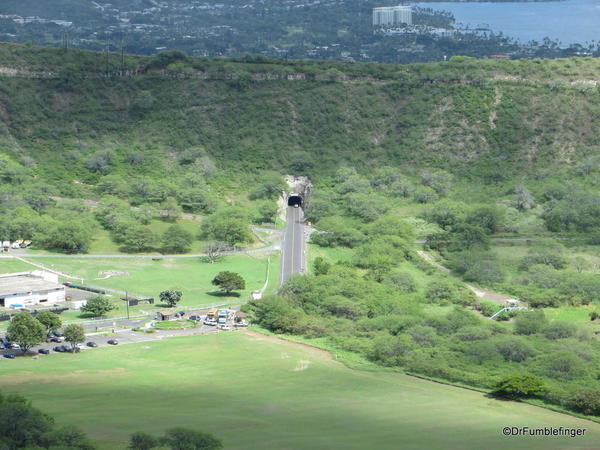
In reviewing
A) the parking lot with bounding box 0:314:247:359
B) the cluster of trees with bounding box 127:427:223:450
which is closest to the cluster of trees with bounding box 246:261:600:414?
the parking lot with bounding box 0:314:247:359

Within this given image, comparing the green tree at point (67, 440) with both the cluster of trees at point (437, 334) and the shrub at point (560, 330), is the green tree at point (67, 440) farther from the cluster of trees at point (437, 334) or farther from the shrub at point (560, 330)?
the shrub at point (560, 330)

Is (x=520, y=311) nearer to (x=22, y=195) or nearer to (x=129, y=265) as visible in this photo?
(x=129, y=265)

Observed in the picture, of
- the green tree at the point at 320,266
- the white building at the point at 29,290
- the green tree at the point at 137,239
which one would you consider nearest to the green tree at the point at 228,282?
the green tree at the point at 320,266

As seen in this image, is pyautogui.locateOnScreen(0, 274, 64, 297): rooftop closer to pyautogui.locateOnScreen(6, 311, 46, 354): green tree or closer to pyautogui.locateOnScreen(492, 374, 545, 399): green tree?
pyautogui.locateOnScreen(6, 311, 46, 354): green tree

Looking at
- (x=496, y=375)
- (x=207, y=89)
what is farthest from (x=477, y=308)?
(x=207, y=89)

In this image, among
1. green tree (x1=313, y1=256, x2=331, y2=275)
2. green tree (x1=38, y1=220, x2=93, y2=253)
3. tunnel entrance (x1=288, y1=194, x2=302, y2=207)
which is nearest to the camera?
green tree (x1=313, y1=256, x2=331, y2=275)

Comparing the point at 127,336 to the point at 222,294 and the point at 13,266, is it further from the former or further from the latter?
the point at 13,266
